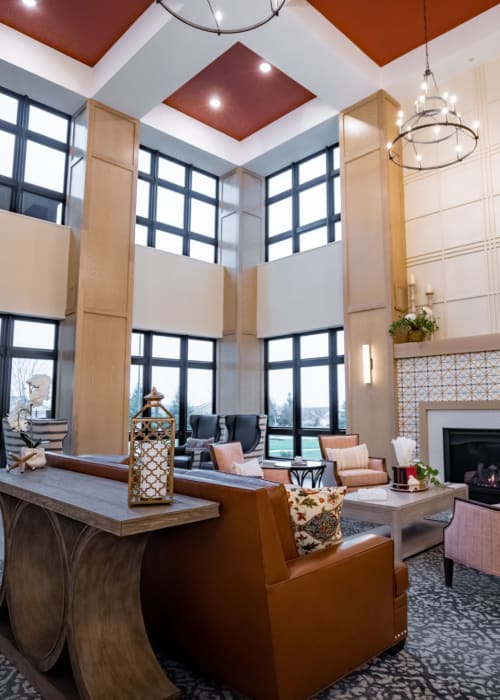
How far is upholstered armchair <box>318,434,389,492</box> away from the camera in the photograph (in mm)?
5281

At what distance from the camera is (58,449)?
6.68 meters

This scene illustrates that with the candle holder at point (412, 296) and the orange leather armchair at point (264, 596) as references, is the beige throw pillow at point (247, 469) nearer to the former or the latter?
the orange leather armchair at point (264, 596)

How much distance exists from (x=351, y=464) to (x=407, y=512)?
1920 millimetres

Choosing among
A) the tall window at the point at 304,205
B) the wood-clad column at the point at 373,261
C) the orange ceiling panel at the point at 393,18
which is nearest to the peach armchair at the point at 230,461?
the wood-clad column at the point at 373,261

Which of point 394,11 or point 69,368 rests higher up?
point 394,11

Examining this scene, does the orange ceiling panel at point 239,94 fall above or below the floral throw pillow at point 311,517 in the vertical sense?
above

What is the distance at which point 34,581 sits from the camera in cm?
254

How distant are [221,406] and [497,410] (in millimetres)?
4973

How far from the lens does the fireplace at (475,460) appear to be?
598cm

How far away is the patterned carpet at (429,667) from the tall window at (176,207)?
737cm

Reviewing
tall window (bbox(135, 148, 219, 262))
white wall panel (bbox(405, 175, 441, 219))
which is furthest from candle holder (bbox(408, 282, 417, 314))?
tall window (bbox(135, 148, 219, 262))

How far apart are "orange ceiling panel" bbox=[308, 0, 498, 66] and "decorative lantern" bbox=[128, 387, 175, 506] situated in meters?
6.38

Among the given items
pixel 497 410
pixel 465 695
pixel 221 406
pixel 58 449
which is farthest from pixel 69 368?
pixel 465 695

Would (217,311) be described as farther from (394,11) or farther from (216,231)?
(394,11)
